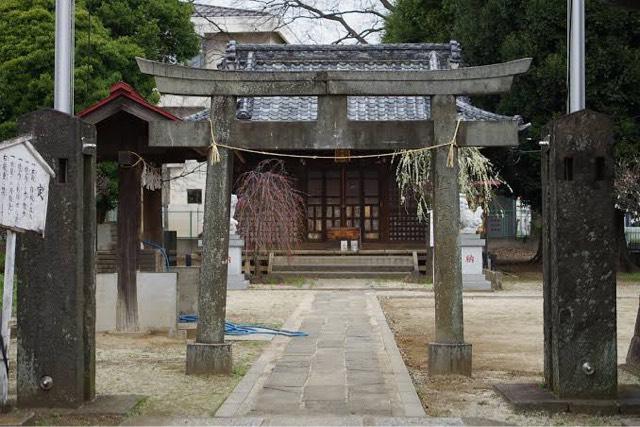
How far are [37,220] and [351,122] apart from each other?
3.82 metres

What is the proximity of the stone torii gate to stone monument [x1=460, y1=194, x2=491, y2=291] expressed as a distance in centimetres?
1353

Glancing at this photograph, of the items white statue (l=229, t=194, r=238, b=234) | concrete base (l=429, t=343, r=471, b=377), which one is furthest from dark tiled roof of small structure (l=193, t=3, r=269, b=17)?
concrete base (l=429, t=343, r=471, b=377)

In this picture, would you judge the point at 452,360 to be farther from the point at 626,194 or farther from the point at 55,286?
the point at 626,194

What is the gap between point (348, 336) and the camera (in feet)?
43.3

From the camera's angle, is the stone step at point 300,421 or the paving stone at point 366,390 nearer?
the stone step at point 300,421

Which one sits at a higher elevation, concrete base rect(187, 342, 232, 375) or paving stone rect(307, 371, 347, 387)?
concrete base rect(187, 342, 232, 375)

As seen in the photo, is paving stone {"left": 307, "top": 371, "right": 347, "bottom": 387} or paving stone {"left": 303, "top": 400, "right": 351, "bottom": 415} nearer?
paving stone {"left": 303, "top": 400, "right": 351, "bottom": 415}

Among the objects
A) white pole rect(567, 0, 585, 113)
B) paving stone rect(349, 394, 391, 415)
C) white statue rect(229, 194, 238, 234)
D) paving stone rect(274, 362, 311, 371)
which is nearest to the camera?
paving stone rect(349, 394, 391, 415)

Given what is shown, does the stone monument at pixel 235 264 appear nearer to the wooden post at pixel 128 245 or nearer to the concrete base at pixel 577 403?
the wooden post at pixel 128 245

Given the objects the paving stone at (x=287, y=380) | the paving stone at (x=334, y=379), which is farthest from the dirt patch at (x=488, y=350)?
the paving stone at (x=287, y=380)

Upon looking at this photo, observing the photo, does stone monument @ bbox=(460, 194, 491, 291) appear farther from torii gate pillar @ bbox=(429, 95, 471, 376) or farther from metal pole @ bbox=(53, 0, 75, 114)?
metal pole @ bbox=(53, 0, 75, 114)

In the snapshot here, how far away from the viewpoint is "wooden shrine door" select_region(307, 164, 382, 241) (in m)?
30.1

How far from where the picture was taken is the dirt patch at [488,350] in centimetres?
766

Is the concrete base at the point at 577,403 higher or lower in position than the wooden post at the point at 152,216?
lower
